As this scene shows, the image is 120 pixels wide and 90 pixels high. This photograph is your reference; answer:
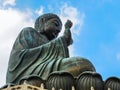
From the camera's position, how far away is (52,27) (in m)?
13.5

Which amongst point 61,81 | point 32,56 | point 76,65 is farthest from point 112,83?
point 32,56

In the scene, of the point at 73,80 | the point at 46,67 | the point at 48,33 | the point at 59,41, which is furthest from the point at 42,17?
the point at 73,80

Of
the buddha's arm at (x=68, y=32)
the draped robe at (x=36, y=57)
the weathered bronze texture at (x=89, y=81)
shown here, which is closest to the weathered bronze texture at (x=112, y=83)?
the weathered bronze texture at (x=89, y=81)

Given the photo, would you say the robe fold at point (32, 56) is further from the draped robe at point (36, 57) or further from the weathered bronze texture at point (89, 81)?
the weathered bronze texture at point (89, 81)

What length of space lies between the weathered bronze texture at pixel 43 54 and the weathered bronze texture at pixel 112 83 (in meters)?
0.90

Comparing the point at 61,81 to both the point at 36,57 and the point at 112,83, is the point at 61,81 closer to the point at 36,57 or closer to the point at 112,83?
the point at 112,83

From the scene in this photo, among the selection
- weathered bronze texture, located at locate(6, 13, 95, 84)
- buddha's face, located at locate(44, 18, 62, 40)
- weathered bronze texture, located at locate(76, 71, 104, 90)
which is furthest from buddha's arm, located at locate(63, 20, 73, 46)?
weathered bronze texture, located at locate(76, 71, 104, 90)

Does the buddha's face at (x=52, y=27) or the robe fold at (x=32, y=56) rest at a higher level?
the buddha's face at (x=52, y=27)

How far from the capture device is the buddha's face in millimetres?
13484

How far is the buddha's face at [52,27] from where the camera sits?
13484 mm

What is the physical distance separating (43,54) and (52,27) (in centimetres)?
153

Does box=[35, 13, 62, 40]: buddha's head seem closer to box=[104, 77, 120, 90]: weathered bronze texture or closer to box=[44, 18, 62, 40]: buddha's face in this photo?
box=[44, 18, 62, 40]: buddha's face

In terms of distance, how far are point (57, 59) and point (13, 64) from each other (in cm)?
121

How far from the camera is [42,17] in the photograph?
13.8 meters
